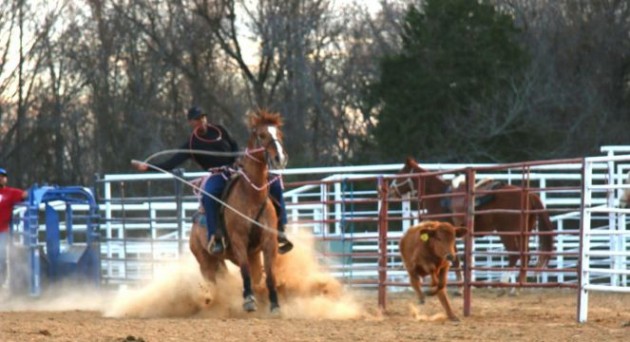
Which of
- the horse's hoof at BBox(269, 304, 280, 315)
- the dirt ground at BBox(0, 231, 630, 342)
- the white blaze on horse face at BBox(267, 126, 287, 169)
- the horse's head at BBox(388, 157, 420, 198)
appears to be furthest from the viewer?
the horse's head at BBox(388, 157, 420, 198)

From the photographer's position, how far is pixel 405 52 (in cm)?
4109

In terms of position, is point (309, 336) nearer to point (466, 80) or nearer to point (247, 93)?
point (466, 80)

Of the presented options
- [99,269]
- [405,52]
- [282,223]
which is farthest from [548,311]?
[405,52]

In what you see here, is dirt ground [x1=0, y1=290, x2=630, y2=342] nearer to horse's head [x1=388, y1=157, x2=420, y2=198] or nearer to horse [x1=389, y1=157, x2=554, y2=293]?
horse [x1=389, y1=157, x2=554, y2=293]

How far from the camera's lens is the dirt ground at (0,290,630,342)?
11.9 meters

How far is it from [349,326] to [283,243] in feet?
7.14

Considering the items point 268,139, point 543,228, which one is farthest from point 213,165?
point 543,228

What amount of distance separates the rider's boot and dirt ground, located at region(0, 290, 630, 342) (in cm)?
59

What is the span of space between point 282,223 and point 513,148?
80.9 feet

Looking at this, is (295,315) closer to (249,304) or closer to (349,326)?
(249,304)

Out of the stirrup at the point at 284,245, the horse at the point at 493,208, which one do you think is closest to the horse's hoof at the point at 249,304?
the stirrup at the point at 284,245

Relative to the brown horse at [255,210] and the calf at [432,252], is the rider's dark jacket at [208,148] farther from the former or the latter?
the calf at [432,252]

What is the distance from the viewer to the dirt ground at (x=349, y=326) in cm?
1191

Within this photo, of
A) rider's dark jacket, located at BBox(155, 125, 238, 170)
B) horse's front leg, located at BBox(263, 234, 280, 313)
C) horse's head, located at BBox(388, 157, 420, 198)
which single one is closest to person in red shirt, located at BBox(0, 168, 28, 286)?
rider's dark jacket, located at BBox(155, 125, 238, 170)
